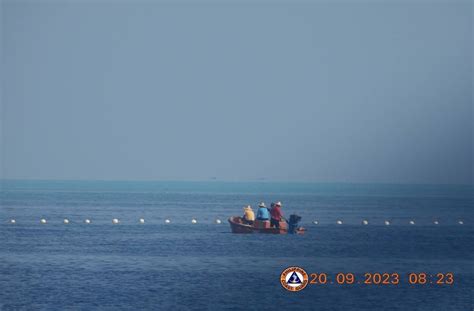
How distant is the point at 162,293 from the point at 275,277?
7504 mm

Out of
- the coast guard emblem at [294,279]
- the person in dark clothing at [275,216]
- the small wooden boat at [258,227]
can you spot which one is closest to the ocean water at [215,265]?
the coast guard emblem at [294,279]

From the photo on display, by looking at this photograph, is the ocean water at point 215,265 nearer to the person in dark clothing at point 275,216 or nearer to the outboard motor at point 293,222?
the outboard motor at point 293,222

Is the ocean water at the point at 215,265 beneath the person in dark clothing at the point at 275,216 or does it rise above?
beneath

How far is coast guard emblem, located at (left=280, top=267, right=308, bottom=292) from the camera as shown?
150ft

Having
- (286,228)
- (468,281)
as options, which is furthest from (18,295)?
(286,228)

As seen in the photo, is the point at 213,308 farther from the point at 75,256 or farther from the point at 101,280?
the point at 75,256

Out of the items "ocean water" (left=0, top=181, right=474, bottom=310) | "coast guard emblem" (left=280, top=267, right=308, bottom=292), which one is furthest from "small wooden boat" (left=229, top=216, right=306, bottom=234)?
"coast guard emblem" (left=280, top=267, right=308, bottom=292)

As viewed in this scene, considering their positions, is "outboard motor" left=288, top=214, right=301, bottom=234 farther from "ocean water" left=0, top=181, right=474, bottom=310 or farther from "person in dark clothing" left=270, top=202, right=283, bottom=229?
"person in dark clothing" left=270, top=202, right=283, bottom=229

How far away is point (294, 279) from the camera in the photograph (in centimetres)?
4794

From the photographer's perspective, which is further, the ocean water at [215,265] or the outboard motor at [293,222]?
the outboard motor at [293,222]

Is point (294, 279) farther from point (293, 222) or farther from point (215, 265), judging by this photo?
point (293, 222)

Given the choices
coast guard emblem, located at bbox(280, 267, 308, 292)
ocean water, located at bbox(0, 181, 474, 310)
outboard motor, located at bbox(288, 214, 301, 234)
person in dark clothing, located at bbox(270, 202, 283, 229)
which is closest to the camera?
ocean water, located at bbox(0, 181, 474, 310)

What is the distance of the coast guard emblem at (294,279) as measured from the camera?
1802 inches

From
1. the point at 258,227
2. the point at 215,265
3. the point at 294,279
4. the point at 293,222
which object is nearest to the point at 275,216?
the point at 258,227
